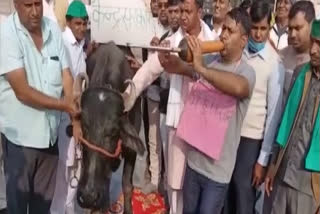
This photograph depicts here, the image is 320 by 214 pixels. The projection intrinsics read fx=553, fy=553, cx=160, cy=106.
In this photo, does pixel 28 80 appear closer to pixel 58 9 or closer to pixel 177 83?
pixel 177 83

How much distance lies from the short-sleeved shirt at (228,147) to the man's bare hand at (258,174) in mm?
429

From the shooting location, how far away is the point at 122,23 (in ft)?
15.7

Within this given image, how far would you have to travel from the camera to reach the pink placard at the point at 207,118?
3.70 metres

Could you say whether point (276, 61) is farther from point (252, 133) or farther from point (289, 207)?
point (289, 207)

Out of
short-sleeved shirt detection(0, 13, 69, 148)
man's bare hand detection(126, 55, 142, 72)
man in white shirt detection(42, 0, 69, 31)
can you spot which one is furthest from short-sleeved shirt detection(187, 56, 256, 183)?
man in white shirt detection(42, 0, 69, 31)

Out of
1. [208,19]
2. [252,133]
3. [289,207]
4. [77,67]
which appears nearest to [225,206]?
[252,133]

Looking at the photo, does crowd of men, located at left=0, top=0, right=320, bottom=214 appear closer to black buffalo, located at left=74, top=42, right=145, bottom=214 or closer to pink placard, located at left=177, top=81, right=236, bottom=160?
pink placard, located at left=177, top=81, right=236, bottom=160

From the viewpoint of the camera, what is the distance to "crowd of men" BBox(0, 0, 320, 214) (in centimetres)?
344

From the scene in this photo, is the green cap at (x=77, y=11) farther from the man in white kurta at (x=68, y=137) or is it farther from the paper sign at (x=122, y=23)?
the paper sign at (x=122, y=23)

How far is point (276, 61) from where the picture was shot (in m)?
4.19

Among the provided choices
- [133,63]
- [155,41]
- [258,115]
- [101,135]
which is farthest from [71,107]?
[258,115]

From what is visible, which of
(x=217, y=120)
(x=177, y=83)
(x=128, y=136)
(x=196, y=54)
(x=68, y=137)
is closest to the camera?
(x=196, y=54)

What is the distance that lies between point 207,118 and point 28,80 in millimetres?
1293

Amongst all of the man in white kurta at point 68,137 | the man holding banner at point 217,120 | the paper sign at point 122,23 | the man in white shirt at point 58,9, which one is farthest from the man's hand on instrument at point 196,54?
the man in white shirt at point 58,9
